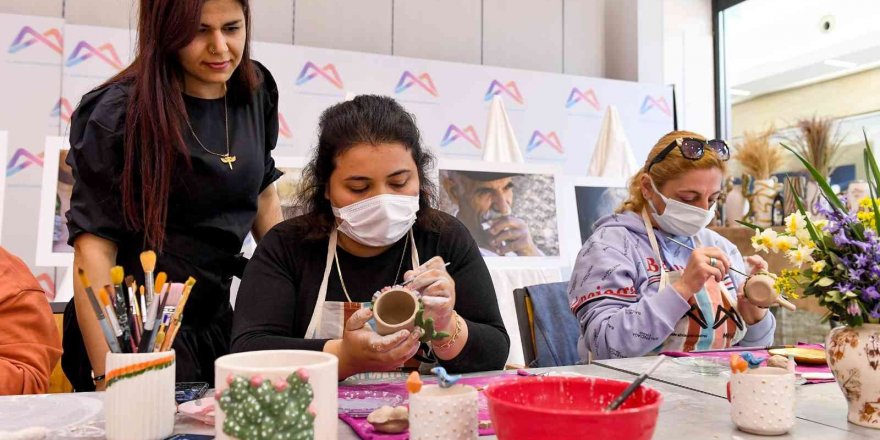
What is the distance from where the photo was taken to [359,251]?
162 cm

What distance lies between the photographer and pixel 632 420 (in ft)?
2.43

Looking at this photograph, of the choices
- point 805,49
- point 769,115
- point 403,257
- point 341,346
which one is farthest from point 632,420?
point 805,49

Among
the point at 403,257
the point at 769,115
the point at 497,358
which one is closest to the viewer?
the point at 497,358

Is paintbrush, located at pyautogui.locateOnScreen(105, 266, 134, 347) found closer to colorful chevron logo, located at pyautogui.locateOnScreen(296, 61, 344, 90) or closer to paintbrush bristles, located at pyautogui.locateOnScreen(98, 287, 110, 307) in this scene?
paintbrush bristles, located at pyautogui.locateOnScreen(98, 287, 110, 307)

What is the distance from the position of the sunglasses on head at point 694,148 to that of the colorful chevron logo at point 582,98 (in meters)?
2.57

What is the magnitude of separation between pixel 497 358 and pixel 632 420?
0.78 m

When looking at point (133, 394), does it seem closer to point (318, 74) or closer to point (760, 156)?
point (318, 74)

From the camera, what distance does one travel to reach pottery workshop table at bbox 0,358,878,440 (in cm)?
98

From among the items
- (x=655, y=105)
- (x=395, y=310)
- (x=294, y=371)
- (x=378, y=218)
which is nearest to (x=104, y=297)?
(x=294, y=371)

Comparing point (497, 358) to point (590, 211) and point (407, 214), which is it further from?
point (590, 211)

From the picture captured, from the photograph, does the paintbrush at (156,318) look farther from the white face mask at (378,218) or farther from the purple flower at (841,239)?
the purple flower at (841,239)

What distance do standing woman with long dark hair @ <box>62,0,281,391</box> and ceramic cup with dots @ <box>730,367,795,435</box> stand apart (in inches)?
45.6

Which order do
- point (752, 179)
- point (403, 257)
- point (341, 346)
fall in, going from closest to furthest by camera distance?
point (341, 346) → point (403, 257) → point (752, 179)

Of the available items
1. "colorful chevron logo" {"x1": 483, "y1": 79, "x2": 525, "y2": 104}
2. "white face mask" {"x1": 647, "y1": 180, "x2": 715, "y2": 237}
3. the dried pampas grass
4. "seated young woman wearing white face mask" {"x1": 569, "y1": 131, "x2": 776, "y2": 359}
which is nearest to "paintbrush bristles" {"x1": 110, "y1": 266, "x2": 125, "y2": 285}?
"seated young woman wearing white face mask" {"x1": 569, "y1": 131, "x2": 776, "y2": 359}
